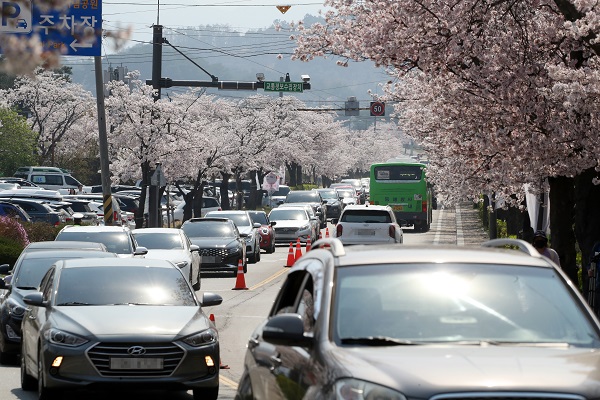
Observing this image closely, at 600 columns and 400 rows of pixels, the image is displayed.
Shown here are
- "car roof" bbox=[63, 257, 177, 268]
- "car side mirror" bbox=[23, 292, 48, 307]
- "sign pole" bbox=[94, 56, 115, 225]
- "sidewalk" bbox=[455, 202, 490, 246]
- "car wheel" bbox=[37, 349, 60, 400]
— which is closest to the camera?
"car wheel" bbox=[37, 349, 60, 400]

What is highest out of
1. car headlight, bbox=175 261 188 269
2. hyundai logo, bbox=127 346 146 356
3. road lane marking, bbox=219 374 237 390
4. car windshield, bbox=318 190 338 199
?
hyundai logo, bbox=127 346 146 356

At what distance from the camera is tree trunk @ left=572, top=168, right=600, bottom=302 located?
808 inches

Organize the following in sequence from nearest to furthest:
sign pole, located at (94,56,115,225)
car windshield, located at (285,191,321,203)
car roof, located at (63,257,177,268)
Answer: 1. car roof, located at (63,257,177,268)
2. sign pole, located at (94,56,115,225)
3. car windshield, located at (285,191,321,203)

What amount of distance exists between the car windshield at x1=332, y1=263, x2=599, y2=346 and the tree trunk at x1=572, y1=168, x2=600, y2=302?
13.5 meters

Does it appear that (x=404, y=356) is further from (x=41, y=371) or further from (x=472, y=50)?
(x=472, y=50)

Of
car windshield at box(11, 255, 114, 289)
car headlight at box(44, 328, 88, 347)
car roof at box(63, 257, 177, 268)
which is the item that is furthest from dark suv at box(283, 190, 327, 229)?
car headlight at box(44, 328, 88, 347)

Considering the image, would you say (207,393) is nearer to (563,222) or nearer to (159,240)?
(563,222)

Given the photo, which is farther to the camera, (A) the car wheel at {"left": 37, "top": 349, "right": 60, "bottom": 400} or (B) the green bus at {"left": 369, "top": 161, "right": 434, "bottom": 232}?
(B) the green bus at {"left": 369, "top": 161, "right": 434, "bottom": 232}

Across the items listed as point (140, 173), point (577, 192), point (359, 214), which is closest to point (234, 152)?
point (140, 173)

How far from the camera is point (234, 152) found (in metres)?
75.3

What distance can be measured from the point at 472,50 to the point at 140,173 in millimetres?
41847

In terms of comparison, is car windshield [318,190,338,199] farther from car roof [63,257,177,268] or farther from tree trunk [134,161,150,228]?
car roof [63,257,177,268]

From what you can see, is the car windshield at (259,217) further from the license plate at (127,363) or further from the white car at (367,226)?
the license plate at (127,363)

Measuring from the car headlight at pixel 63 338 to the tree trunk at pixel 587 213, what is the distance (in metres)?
10.7
